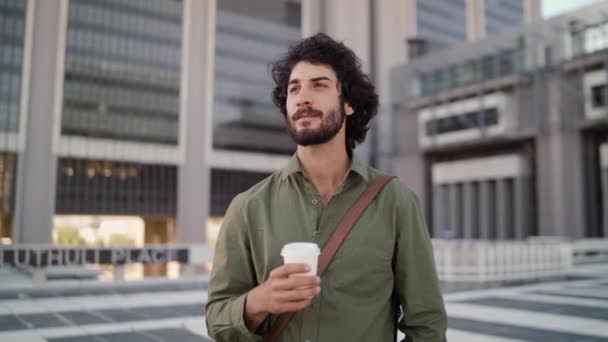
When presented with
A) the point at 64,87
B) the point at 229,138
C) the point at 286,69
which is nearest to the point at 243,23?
the point at 229,138

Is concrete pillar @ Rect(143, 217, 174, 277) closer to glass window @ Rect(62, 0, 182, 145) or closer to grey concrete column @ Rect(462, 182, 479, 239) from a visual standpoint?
glass window @ Rect(62, 0, 182, 145)

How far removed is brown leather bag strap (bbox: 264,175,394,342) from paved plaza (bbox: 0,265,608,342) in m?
6.27

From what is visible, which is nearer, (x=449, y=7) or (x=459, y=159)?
(x=459, y=159)

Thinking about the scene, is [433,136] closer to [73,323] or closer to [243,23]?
[243,23]

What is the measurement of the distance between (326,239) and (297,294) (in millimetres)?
451

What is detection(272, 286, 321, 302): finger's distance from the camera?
1561mm

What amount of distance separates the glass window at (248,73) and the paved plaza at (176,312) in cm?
3545

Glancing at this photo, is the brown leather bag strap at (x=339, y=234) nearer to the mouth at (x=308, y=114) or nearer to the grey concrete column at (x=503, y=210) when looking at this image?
the mouth at (x=308, y=114)

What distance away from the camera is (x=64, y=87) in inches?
1670

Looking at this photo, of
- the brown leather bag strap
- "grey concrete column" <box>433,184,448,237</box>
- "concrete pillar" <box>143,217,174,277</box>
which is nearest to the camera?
the brown leather bag strap

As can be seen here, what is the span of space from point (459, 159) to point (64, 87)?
3555cm

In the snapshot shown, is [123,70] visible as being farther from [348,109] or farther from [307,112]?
[307,112]

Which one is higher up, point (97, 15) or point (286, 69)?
point (97, 15)

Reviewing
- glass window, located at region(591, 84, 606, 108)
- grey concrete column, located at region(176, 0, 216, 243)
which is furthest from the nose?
grey concrete column, located at region(176, 0, 216, 243)
